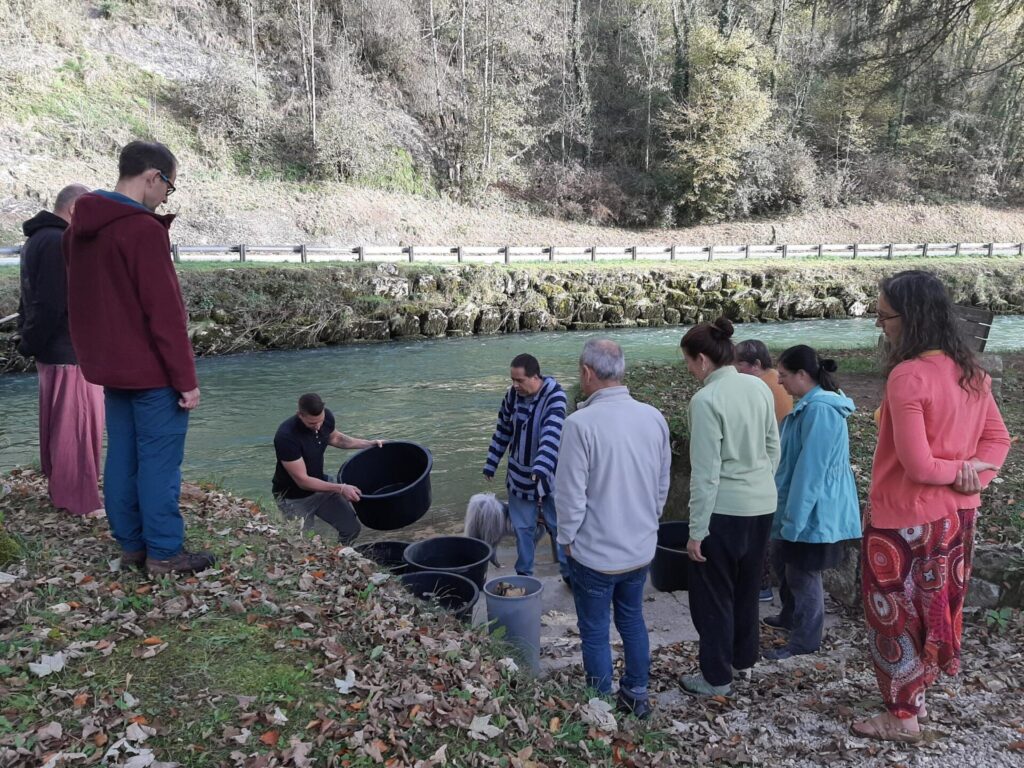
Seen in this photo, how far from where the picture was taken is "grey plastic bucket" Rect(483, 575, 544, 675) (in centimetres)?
416

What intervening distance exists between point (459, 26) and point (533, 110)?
5429 millimetres

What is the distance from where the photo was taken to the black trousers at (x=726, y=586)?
12.5ft

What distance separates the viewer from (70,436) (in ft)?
15.3

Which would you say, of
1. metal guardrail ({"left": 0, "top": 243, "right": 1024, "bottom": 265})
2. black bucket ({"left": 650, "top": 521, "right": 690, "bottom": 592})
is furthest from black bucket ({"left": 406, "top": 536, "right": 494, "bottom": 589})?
metal guardrail ({"left": 0, "top": 243, "right": 1024, "bottom": 265})

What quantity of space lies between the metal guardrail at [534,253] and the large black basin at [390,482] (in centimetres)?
A: 1339

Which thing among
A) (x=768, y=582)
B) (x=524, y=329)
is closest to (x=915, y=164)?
(x=524, y=329)

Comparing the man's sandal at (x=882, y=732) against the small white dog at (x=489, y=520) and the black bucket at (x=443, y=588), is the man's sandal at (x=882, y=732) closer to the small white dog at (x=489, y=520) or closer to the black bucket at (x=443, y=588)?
the black bucket at (x=443, y=588)

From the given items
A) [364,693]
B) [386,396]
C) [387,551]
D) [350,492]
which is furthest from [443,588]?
[386,396]

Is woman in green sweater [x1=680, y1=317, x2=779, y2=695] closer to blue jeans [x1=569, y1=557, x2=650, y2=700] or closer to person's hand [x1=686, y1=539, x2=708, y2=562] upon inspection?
person's hand [x1=686, y1=539, x2=708, y2=562]

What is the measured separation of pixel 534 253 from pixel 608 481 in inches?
883

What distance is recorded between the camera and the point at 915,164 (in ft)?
132

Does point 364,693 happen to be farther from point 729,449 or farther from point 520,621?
point 729,449

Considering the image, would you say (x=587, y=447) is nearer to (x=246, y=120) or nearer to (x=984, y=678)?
(x=984, y=678)

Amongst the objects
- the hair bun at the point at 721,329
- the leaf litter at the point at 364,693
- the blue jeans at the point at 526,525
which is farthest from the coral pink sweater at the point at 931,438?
the blue jeans at the point at 526,525
